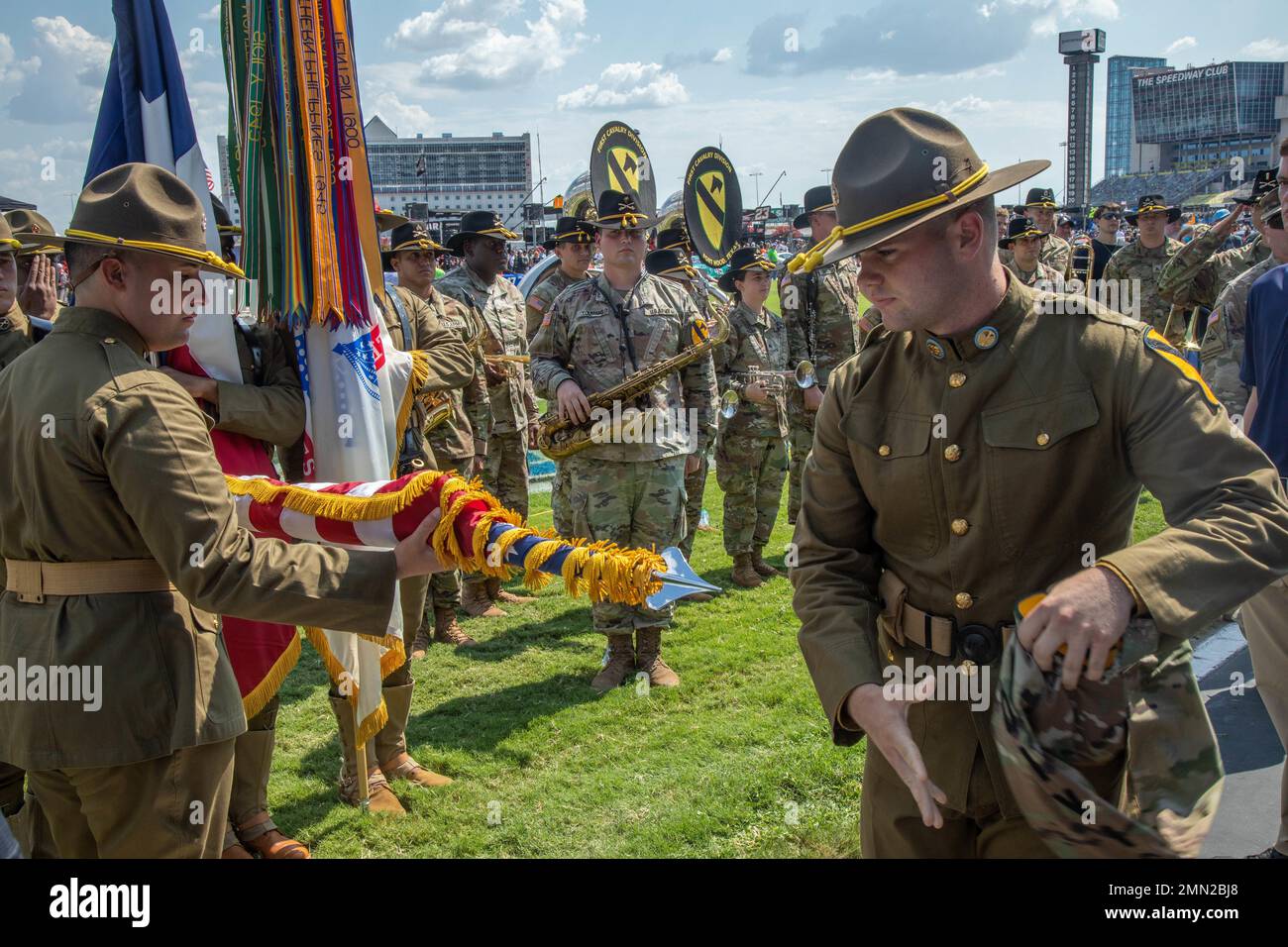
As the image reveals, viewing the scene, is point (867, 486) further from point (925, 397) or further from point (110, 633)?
point (110, 633)

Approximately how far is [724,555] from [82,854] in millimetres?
7491

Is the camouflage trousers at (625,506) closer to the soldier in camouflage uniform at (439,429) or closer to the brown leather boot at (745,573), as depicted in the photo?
the soldier in camouflage uniform at (439,429)

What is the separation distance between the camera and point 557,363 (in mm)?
6969

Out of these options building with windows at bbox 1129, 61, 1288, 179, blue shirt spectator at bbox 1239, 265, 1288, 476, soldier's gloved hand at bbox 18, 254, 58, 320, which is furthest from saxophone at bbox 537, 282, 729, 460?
building with windows at bbox 1129, 61, 1288, 179

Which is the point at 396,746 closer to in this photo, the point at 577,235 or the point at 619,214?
the point at 619,214

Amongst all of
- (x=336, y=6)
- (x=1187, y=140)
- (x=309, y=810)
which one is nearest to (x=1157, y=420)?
(x=336, y=6)

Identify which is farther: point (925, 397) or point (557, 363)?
point (557, 363)

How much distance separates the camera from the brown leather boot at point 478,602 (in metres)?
8.54

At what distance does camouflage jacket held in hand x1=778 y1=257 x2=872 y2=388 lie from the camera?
9.83 meters

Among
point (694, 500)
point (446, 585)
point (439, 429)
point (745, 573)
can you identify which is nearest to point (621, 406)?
point (439, 429)

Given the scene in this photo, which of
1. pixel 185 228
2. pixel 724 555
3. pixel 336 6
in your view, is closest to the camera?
pixel 185 228

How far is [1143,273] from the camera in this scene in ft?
41.1

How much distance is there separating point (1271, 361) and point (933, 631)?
287 centimetres

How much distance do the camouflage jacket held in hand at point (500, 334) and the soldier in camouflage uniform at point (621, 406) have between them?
204cm
